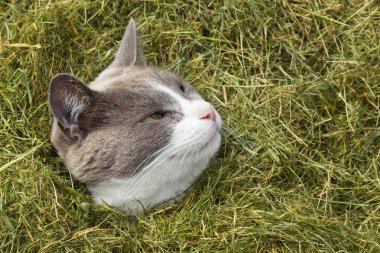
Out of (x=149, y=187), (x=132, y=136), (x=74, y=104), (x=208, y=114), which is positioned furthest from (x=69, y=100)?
(x=208, y=114)

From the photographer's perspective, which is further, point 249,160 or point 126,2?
point 126,2

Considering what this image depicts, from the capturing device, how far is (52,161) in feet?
13.4

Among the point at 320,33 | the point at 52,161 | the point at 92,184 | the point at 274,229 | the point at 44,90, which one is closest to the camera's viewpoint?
the point at 274,229

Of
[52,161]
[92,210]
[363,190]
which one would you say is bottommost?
[363,190]

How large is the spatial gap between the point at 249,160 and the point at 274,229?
0.68 metres

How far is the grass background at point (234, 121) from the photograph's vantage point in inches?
143

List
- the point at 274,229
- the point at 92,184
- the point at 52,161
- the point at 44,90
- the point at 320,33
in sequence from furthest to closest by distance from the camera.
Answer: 1. the point at 320,33
2. the point at 44,90
3. the point at 52,161
4. the point at 92,184
5. the point at 274,229

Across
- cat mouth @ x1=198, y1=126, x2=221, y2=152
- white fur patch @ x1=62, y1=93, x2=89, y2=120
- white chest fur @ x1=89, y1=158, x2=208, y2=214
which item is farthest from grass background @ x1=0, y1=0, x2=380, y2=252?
white fur patch @ x1=62, y1=93, x2=89, y2=120

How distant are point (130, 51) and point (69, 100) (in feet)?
2.88

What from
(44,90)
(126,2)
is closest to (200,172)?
(44,90)

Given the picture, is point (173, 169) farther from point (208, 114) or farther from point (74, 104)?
point (74, 104)

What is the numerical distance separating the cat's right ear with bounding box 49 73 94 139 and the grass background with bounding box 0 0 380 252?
43cm

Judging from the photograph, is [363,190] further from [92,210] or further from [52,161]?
[52,161]

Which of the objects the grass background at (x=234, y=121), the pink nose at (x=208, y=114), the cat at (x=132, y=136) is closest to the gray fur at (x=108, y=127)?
the cat at (x=132, y=136)
